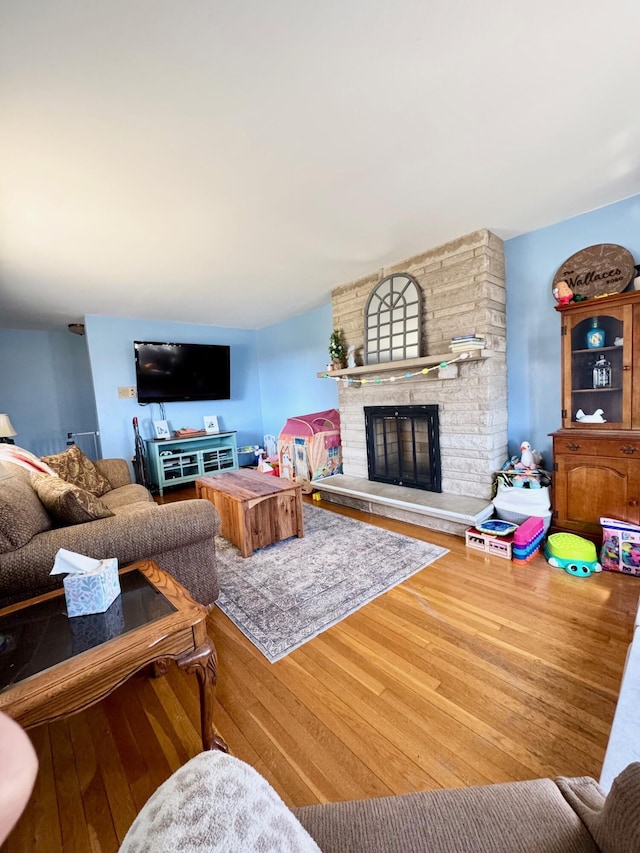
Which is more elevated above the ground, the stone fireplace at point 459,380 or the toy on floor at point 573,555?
the stone fireplace at point 459,380

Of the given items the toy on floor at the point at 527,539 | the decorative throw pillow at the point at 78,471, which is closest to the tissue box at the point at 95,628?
Answer: the decorative throw pillow at the point at 78,471

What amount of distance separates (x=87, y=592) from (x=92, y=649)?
215 millimetres

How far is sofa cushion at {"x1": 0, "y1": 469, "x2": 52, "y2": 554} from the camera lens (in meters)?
1.43

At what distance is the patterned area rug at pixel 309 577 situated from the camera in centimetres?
185

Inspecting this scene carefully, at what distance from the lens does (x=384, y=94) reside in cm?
151

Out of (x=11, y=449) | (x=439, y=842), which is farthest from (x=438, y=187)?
(x=11, y=449)

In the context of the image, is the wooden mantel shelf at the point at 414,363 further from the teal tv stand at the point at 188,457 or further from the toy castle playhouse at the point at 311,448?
the teal tv stand at the point at 188,457

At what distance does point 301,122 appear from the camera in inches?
64.4

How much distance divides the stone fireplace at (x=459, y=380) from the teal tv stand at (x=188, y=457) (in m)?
2.32

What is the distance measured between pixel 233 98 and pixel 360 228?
1.33 metres

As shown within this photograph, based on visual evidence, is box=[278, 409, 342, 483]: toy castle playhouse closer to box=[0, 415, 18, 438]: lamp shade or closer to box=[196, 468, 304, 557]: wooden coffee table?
box=[196, 468, 304, 557]: wooden coffee table

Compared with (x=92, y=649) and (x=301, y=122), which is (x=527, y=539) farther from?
(x=301, y=122)

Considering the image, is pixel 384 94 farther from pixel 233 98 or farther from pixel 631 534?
pixel 631 534

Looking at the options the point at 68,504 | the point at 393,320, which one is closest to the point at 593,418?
the point at 393,320
